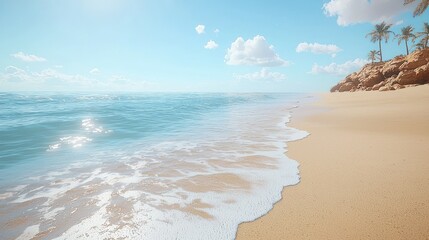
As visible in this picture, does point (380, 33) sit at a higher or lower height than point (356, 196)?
higher

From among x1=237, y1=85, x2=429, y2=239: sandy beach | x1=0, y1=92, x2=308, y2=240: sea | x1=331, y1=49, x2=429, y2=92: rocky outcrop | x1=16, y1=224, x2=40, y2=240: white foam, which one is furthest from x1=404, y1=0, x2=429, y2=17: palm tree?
x1=16, y1=224, x2=40, y2=240: white foam

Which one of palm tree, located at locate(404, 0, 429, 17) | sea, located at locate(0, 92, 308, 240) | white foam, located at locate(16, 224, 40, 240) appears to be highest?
palm tree, located at locate(404, 0, 429, 17)

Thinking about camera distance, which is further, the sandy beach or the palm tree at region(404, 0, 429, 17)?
the palm tree at region(404, 0, 429, 17)

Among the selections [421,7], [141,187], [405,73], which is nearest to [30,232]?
[141,187]

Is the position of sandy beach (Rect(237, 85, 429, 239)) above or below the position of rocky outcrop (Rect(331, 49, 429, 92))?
below

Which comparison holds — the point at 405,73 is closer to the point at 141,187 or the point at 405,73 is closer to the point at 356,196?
the point at 356,196

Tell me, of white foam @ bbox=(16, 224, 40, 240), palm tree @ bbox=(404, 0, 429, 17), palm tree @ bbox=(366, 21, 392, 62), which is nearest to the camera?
white foam @ bbox=(16, 224, 40, 240)

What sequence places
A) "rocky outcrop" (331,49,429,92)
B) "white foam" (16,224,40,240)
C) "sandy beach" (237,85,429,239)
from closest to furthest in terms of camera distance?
"sandy beach" (237,85,429,239) < "white foam" (16,224,40,240) < "rocky outcrop" (331,49,429,92)

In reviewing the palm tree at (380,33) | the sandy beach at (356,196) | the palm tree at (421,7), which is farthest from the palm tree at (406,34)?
the sandy beach at (356,196)

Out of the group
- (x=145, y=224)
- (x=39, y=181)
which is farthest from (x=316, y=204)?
(x=39, y=181)

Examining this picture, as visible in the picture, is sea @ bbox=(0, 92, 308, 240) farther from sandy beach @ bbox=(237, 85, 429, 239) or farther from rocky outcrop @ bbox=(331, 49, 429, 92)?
rocky outcrop @ bbox=(331, 49, 429, 92)

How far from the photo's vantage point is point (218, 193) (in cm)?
391

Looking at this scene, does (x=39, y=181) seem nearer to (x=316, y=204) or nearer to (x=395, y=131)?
(x=316, y=204)

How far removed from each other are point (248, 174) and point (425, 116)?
9595 mm
